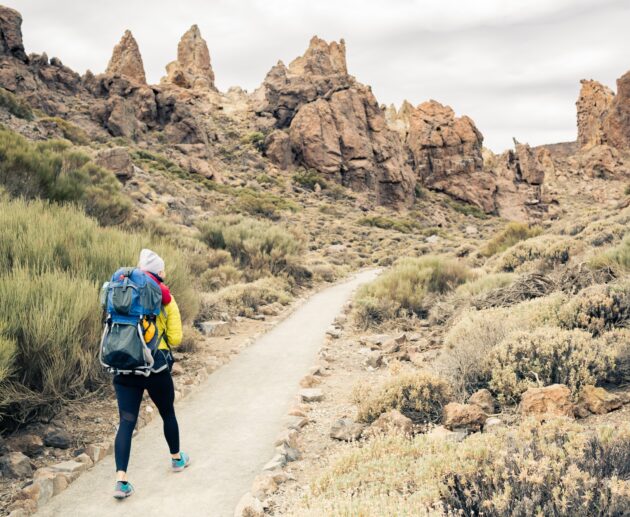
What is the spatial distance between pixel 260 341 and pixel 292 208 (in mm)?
31449

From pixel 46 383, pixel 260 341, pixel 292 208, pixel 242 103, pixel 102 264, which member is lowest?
pixel 260 341

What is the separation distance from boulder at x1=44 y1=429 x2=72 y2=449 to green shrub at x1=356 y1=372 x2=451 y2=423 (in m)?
3.03

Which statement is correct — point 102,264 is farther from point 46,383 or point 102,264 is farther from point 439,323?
point 439,323

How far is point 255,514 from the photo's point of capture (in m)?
3.52

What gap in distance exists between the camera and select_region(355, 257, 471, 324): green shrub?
1070 centimetres

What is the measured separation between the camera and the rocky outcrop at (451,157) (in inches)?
2516

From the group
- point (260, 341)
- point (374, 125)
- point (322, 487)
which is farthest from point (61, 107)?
point (322, 487)

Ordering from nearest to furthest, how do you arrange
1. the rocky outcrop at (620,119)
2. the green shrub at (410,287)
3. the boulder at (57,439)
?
the boulder at (57,439)
the green shrub at (410,287)
the rocky outcrop at (620,119)

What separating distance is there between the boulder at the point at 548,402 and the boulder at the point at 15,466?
451 centimetres

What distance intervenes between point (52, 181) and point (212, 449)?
11485 millimetres

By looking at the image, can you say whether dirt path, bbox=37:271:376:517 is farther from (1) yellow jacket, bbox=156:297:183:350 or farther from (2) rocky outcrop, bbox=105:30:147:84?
(2) rocky outcrop, bbox=105:30:147:84

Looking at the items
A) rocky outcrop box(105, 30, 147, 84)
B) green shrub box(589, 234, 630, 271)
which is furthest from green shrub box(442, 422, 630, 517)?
rocky outcrop box(105, 30, 147, 84)

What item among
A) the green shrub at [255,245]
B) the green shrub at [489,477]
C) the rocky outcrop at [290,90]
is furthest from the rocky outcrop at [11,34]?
the green shrub at [489,477]

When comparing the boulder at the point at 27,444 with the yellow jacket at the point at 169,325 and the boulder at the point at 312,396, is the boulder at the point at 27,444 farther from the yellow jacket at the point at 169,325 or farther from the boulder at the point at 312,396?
the boulder at the point at 312,396
